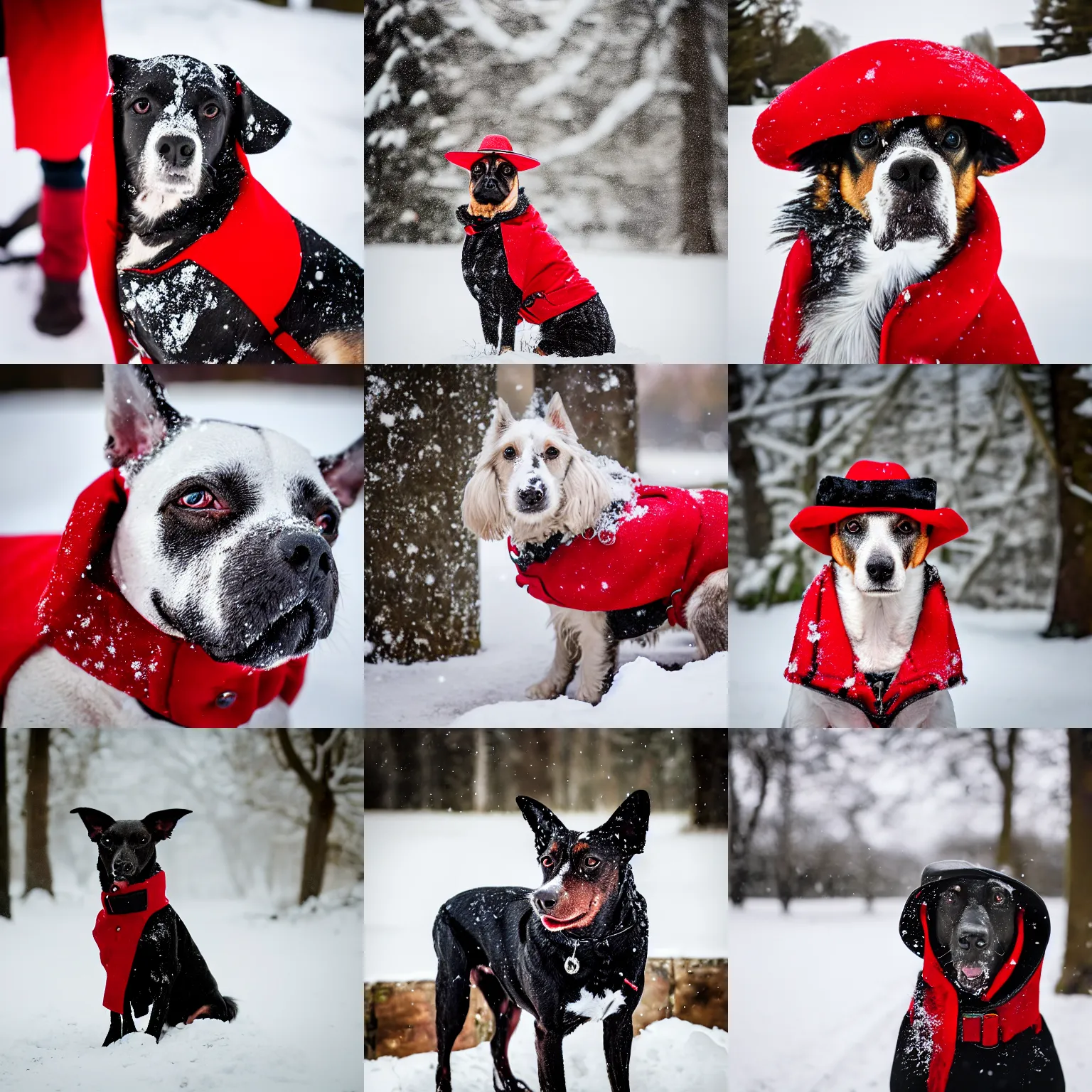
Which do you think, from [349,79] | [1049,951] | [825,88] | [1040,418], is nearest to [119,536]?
[349,79]

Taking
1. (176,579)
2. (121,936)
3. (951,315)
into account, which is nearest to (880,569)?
(951,315)

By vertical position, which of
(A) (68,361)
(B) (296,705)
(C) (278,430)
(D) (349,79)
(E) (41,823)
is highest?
(D) (349,79)

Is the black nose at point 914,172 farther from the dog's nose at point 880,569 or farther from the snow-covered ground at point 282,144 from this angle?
the snow-covered ground at point 282,144

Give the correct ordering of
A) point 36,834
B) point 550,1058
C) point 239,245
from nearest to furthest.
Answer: point 550,1058 < point 239,245 < point 36,834

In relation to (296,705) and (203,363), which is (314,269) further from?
(296,705)

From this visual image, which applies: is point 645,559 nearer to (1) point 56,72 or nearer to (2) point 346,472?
(2) point 346,472

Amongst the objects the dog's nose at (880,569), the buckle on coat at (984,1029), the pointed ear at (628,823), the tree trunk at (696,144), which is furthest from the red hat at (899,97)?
the buckle on coat at (984,1029)

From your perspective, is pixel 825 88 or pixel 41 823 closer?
pixel 825 88
